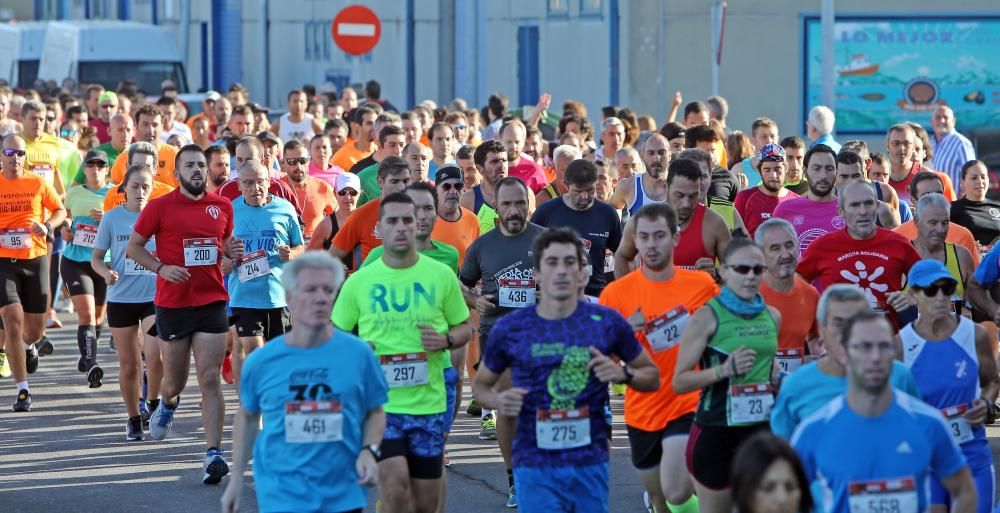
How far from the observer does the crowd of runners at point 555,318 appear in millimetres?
6406

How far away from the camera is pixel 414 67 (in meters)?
35.0

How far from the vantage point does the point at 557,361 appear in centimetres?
685

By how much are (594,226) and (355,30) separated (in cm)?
1366

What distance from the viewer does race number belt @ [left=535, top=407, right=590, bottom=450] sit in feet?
22.5

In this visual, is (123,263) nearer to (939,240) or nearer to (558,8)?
(939,240)

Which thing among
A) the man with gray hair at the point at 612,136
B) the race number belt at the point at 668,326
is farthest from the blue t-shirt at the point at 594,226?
the man with gray hair at the point at 612,136

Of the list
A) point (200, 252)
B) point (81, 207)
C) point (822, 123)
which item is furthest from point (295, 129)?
point (200, 252)

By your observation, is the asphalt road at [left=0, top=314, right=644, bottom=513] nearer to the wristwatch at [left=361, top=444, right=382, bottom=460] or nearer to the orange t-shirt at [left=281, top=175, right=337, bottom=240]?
the orange t-shirt at [left=281, top=175, right=337, bottom=240]

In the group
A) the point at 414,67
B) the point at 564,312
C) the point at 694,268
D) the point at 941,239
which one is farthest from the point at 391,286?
the point at 414,67

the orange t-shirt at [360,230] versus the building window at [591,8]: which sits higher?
the building window at [591,8]

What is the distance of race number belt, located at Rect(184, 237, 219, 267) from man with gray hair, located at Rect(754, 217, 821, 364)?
12.0ft

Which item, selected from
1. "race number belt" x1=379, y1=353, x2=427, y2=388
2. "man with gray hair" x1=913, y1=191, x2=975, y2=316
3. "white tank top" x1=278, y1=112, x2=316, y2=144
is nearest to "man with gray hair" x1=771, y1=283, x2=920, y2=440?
"race number belt" x1=379, y1=353, x2=427, y2=388

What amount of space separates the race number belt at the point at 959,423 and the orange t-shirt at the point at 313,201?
6362mm

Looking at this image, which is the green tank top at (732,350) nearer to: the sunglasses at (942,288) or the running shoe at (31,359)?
the sunglasses at (942,288)
